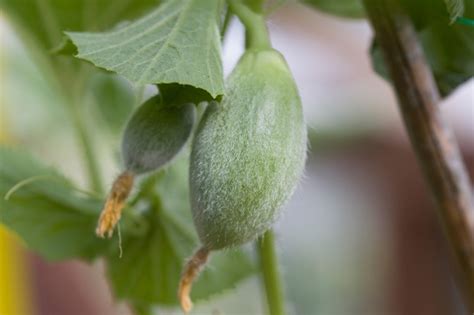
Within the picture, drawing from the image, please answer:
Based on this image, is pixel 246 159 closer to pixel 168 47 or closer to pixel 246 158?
pixel 246 158

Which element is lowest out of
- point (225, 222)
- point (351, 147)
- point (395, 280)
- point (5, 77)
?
point (395, 280)

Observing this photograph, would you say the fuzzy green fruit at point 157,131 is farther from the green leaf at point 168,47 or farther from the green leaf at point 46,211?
the green leaf at point 46,211

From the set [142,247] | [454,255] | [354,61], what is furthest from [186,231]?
[354,61]

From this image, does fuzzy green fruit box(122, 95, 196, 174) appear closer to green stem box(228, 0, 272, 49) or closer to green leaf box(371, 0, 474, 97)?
green stem box(228, 0, 272, 49)

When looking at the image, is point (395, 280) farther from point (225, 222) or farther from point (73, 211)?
point (225, 222)

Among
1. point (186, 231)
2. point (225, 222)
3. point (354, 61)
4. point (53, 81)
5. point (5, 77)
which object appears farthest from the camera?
point (354, 61)

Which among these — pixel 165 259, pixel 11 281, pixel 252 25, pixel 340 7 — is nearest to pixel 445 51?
pixel 340 7

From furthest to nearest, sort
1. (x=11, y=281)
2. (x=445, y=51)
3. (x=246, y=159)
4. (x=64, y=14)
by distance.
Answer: (x=11, y=281) → (x=64, y=14) → (x=445, y=51) → (x=246, y=159)

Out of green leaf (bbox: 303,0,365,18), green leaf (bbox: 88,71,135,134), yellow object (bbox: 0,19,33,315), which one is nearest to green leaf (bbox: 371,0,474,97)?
green leaf (bbox: 303,0,365,18)
